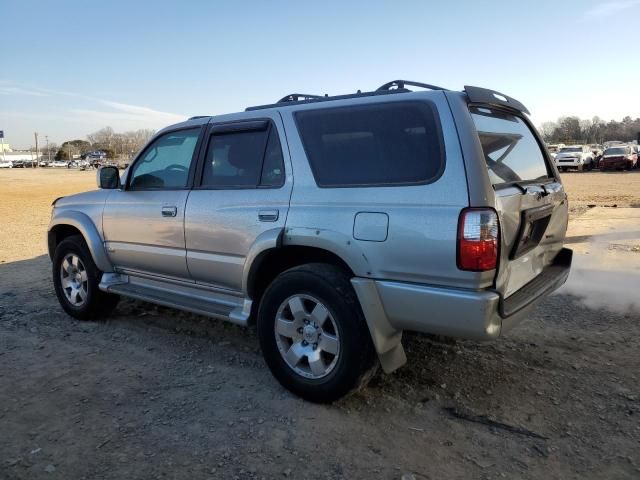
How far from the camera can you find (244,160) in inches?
157

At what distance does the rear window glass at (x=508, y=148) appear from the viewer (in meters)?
3.20

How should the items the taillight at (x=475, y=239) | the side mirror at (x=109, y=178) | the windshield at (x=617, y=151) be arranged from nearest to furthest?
the taillight at (x=475, y=239) → the side mirror at (x=109, y=178) → the windshield at (x=617, y=151)

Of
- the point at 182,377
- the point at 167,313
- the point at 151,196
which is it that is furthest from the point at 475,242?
the point at 167,313

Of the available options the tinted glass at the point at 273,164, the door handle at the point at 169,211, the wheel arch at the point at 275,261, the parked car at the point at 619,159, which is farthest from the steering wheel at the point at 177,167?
the parked car at the point at 619,159

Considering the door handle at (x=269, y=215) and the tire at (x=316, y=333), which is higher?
the door handle at (x=269, y=215)

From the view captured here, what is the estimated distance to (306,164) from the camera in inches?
140

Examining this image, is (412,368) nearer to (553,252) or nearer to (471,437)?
(471,437)

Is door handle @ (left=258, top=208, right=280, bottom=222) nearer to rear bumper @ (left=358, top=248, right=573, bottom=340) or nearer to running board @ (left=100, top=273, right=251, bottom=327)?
running board @ (left=100, top=273, right=251, bottom=327)

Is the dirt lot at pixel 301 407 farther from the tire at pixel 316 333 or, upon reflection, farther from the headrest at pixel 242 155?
the headrest at pixel 242 155

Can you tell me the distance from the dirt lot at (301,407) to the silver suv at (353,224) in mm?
362

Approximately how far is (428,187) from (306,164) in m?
0.93

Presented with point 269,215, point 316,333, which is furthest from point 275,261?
→ point 316,333

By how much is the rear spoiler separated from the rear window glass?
0.21ft

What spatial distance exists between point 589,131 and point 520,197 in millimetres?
110745
